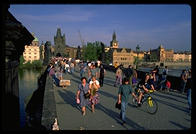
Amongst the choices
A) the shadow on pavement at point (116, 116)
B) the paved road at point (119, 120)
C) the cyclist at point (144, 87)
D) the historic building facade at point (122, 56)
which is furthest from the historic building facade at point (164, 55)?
the shadow on pavement at point (116, 116)

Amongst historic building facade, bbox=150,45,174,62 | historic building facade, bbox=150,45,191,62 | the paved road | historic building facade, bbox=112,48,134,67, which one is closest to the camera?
the paved road

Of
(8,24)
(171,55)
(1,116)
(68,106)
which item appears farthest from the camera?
(171,55)

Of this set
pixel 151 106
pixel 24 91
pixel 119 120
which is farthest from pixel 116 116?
pixel 24 91

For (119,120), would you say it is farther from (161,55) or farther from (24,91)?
(161,55)

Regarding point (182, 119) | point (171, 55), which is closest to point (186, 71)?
point (182, 119)

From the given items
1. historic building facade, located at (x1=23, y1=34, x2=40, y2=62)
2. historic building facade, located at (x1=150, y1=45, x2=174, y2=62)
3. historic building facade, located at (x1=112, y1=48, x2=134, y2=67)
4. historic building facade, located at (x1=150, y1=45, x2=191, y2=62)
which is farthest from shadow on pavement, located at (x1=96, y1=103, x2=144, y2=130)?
historic building facade, located at (x1=150, y1=45, x2=174, y2=62)

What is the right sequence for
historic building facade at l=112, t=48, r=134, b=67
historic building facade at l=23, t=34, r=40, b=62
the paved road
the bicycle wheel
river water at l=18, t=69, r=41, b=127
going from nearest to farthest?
the paved road < the bicycle wheel < river water at l=18, t=69, r=41, b=127 < historic building facade at l=112, t=48, r=134, b=67 < historic building facade at l=23, t=34, r=40, b=62

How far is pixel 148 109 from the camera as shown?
28.3ft

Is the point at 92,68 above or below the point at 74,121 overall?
above

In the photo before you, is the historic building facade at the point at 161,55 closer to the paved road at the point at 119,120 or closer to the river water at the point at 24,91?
the river water at the point at 24,91

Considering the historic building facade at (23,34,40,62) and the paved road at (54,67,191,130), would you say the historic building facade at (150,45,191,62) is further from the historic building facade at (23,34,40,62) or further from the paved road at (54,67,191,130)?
the paved road at (54,67,191,130)

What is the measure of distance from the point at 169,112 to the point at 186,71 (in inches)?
221

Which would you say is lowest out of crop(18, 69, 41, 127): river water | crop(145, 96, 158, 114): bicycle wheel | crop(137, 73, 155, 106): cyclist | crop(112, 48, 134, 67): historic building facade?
crop(18, 69, 41, 127): river water
